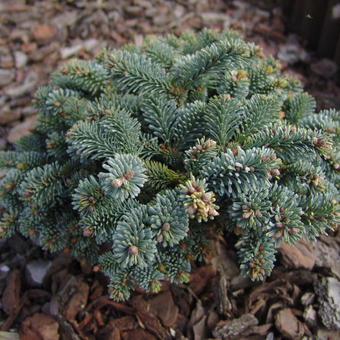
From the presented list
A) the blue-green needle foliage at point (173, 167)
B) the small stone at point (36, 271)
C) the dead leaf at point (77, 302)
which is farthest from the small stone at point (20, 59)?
the dead leaf at point (77, 302)

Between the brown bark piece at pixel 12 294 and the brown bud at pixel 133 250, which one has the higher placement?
the brown bud at pixel 133 250

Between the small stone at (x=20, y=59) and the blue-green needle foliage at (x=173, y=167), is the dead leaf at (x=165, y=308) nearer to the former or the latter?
the blue-green needle foliage at (x=173, y=167)

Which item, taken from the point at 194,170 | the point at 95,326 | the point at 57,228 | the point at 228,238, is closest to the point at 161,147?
the point at 194,170

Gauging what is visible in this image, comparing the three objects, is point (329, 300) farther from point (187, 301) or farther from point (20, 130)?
point (20, 130)

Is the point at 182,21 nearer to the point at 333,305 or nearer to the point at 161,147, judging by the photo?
the point at 161,147

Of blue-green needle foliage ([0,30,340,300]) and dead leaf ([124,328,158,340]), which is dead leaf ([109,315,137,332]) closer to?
dead leaf ([124,328,158,340])

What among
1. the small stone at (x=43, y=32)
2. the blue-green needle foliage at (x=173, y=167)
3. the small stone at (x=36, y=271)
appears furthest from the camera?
the small stone at (x=43, y=32)

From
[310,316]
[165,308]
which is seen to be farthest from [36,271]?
[310,316]
